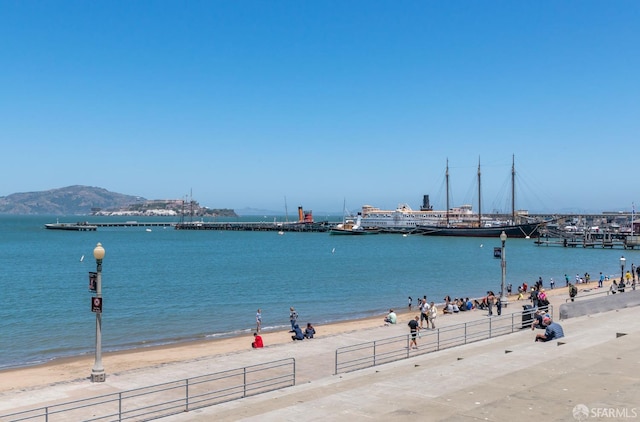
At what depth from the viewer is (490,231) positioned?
440ft

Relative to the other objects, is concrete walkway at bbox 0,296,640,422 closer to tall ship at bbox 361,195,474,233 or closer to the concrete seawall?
the concrete seawall

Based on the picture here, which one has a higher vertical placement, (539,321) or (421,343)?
(539,321)

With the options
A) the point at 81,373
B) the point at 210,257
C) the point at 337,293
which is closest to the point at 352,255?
the point at 210,257

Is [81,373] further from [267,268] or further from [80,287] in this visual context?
[267,268]

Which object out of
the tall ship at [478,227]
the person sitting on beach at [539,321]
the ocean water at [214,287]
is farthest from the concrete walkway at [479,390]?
the tall ship at [478,227]

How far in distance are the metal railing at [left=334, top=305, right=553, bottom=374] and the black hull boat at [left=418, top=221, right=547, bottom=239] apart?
110m

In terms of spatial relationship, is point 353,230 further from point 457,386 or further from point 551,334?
point 457,386

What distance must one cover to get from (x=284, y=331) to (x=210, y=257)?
5651 cm

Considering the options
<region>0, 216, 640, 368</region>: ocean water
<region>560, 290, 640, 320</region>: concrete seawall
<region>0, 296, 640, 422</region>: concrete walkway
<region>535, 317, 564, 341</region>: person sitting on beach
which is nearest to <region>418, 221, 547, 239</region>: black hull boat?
<region>0, 216, 640, 368</region>: ocean water

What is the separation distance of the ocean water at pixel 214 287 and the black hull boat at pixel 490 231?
111 feet

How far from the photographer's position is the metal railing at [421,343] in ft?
61.2

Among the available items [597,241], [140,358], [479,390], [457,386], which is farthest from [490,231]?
[479,390]

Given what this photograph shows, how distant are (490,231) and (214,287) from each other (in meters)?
94.8

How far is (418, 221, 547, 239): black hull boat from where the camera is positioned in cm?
13100
